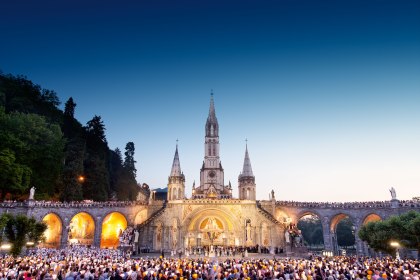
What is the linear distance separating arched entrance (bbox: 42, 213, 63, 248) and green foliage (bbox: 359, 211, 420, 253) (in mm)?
38662

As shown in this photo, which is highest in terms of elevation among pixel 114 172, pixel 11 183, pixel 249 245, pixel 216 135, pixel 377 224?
pixel 216 135

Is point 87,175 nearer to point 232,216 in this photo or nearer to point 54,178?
point 54,178

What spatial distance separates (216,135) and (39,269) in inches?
2204

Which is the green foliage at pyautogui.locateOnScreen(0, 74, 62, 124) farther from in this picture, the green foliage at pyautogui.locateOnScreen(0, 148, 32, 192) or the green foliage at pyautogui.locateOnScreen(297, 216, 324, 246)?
the green foliage at pyautogui.locateOnScreen(297, 216, 324, 246)

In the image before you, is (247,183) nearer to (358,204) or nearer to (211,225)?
(211,225)

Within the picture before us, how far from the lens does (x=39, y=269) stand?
50.4 feet

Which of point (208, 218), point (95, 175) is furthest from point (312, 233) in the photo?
point (95, 175)

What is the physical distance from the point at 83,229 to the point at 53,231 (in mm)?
4493

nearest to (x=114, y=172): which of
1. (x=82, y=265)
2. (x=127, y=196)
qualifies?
(x=127, y=196)

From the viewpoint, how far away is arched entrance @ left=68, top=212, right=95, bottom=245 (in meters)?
45.2

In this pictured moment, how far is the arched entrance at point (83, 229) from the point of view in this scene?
4523 centimetres

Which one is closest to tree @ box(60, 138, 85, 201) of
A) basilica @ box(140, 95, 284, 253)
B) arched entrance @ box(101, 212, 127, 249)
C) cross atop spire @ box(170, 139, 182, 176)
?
arched entrance @ box(101, 212, 127, 249)

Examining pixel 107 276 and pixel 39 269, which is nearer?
pixel 107 276

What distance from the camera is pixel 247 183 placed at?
53625mm
